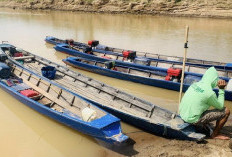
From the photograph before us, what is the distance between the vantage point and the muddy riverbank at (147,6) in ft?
134

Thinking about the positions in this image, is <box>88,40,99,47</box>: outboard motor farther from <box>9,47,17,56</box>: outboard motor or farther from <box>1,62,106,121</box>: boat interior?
<box>1,62,106,121</box>: boat interior

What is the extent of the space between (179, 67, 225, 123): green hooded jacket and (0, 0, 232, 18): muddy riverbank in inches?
1452

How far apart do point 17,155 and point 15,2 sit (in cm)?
6626

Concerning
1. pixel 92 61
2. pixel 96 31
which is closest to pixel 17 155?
pixel 92 61

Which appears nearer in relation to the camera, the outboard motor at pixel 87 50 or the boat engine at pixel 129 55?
the boat engine at pixel 129 55

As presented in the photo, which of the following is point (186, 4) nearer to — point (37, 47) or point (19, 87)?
point (37, 47)

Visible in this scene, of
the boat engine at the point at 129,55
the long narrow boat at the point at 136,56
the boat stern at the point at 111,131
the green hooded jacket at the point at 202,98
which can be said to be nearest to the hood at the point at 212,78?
the green hooded jacket at the point at 202,98

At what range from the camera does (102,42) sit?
2519 cm

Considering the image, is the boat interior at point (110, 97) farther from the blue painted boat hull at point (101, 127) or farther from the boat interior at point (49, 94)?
the blue painted boat hull at point (101, 127)

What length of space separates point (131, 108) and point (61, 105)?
9.88ft

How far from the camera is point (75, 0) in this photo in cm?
5525

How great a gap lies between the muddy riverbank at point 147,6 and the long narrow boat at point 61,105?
3688 centimetres

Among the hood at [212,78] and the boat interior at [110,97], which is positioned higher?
the hood at [212,78]

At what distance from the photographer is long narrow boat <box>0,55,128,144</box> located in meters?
7.73
